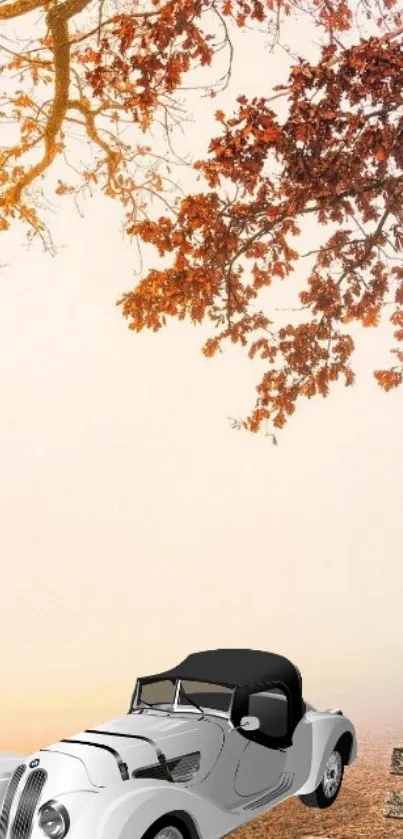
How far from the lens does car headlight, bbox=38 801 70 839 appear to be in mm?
5211

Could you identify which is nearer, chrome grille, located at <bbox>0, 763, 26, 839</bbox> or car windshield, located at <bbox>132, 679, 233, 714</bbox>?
chrome grille, located at <bbox>0, 763, 26, 839</bbox>

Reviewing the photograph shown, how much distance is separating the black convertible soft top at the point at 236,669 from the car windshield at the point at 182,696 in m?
0.06

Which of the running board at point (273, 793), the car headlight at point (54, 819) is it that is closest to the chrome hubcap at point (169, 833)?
the car headlight at point (54, 819)

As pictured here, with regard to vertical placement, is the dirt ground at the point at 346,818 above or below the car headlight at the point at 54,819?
below

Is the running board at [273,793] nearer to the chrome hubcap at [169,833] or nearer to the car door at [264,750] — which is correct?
the car door at [264,750]

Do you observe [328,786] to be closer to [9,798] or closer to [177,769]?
[177,769]

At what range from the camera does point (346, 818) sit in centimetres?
744

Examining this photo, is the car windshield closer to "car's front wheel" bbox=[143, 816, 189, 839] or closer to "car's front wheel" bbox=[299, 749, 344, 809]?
"car's front wheel" bbox=[143, 816, 189, 839]

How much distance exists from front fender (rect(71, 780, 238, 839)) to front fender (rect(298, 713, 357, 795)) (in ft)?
4.71

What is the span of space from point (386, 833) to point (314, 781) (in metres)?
0.83

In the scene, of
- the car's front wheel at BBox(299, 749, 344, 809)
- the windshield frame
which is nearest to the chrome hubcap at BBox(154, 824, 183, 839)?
the windshield frame

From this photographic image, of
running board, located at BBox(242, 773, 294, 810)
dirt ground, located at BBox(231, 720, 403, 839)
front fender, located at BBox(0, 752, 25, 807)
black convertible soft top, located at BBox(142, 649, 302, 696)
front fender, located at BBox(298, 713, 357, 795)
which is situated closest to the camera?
front fender, located at BBox(0, 752, 25, 807)

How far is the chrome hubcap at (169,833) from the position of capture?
548cm

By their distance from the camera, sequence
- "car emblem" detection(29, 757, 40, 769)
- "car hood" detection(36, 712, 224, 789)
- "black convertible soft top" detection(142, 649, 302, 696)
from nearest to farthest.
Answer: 1. "car hood" detection(36, 712, 224, 789)
2. "car emblem" detection(29, 757, 40, 769)
3. "black convertible soft top" detection(142, 649, 302, 696)
